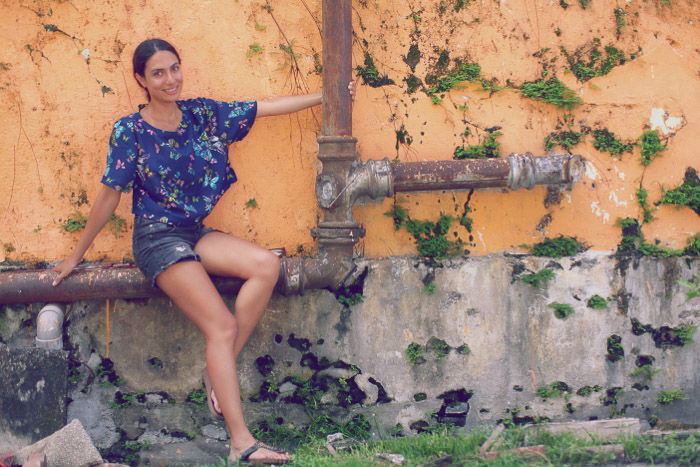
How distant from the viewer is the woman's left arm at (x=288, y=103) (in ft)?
12.8

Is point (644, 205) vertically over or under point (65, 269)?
over

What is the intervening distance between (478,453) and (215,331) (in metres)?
1.57

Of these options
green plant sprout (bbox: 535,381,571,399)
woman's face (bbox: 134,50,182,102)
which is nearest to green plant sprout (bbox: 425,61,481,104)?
woman's face (bbox: 134,50,182,102)

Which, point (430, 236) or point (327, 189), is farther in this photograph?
point (430, 236)

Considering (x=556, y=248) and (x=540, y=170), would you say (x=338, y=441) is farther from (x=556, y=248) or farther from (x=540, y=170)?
(x=540, y=170)

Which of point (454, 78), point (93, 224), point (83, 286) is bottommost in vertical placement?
point (83, 286)

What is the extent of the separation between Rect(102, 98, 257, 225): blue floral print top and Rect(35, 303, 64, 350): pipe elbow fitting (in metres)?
0.81

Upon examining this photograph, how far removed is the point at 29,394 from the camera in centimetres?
371

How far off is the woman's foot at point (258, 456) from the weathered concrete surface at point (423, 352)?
1.86ft

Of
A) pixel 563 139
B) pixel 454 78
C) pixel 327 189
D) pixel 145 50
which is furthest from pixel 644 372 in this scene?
pixel 145 50

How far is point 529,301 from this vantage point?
4.16 meters

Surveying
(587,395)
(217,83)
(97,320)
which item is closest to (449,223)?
(587,395)

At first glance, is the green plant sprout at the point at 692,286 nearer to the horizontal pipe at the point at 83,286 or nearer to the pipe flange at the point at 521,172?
the pipe flange at the point at 521,172

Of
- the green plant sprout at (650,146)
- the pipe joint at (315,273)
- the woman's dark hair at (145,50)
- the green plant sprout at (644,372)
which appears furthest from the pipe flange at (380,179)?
the green plant sprout at (644,372)
